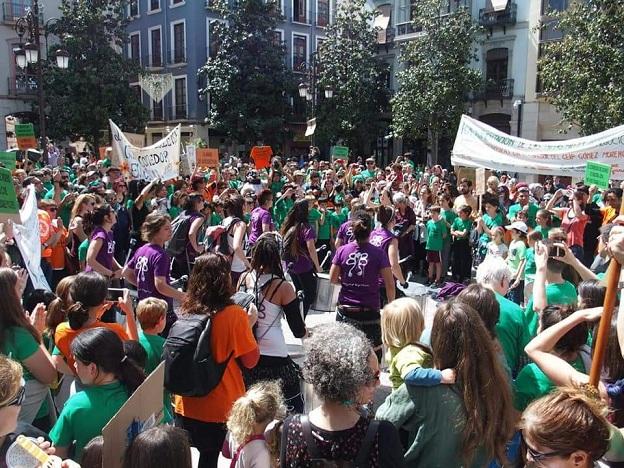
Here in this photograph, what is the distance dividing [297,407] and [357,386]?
192cm

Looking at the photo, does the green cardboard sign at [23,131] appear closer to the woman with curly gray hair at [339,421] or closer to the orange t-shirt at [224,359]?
the orange t-shirt at [224,359]

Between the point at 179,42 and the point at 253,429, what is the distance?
36.8 metres

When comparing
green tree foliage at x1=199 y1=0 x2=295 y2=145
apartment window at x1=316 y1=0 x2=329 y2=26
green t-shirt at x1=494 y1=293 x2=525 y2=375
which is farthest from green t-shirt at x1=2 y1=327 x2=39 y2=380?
apartment window at x1=316 y1=0 x2=329 y2=26

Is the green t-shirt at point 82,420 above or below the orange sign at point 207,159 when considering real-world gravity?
below

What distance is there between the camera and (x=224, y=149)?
116ft

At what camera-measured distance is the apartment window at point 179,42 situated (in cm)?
3572

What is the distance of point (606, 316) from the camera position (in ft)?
7.83

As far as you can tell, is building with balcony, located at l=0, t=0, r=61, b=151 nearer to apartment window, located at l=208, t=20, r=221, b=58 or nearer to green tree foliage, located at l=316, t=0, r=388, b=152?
apartment window, located at l=208, t=20, r=221, b=58

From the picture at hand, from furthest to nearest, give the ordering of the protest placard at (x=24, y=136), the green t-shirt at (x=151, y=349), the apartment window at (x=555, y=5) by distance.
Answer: the apartment window at (x=555, y=5) → the protest placard at (x=24, y=136) → the green t-shirt at (x=151, y=349)

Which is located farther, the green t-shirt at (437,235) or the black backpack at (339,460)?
the green t-shirt at (437,235)

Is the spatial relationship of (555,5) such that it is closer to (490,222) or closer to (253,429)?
(490,222)

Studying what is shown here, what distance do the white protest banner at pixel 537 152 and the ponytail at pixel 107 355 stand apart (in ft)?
24.6

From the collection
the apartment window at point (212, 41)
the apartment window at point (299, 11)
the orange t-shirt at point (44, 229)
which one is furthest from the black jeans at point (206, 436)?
the apartment window at point (299, 11)

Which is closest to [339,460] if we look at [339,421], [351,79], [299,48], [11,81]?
[339,421]
